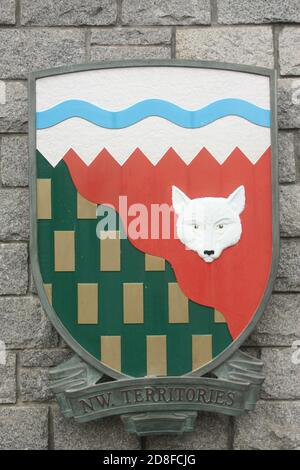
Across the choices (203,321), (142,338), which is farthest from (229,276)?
(142,338)

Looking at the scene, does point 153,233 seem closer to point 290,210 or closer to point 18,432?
point 290,210

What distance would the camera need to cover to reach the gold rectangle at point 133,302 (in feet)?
7.31

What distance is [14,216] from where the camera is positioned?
7.69 ft

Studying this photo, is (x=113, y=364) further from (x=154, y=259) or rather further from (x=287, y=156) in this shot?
(x=287, y=156)

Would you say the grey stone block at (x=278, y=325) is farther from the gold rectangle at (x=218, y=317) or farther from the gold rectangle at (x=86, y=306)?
the gold rectangle at (x=86, y=306)

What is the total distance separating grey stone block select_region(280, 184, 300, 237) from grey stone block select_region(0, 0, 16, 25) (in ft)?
3.55

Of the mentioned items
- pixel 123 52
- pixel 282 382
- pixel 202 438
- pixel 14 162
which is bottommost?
pixel 202 438

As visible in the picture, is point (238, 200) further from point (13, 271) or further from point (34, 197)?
point (13, 271)

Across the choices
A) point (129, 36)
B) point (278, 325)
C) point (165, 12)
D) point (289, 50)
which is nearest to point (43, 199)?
point (129, 36)

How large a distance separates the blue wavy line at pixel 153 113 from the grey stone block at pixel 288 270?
428 millimetres

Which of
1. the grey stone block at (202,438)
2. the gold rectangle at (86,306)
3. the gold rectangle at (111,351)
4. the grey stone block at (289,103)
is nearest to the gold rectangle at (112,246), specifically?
the gold rectangle at (86,306)

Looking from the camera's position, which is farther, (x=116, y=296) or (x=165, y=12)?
(x=165, y=12)

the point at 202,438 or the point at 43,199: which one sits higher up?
the point at 43,199

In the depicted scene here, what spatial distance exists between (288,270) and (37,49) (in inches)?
44.3
